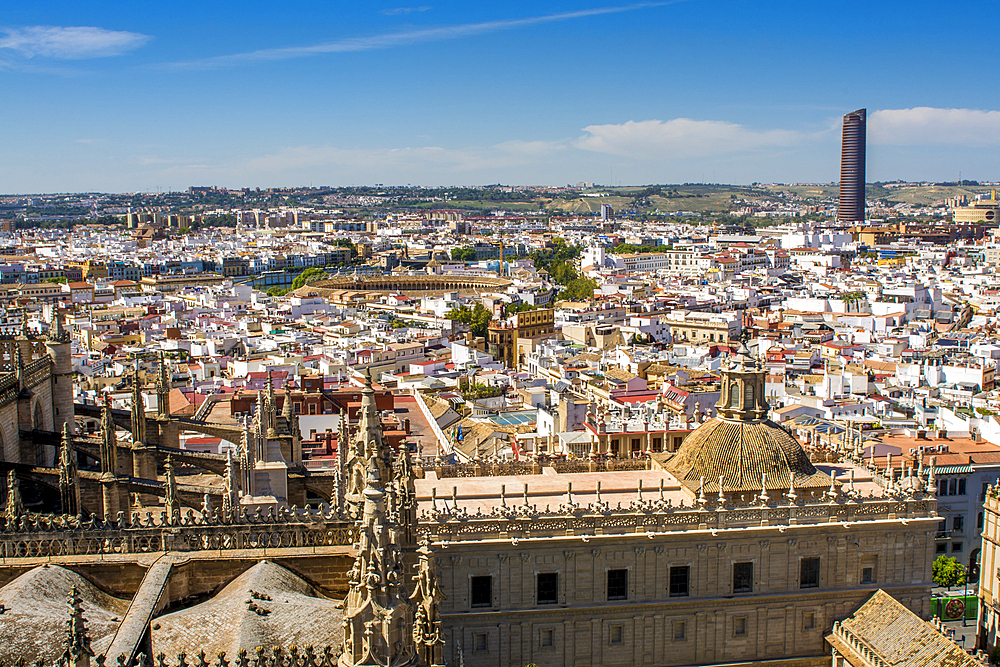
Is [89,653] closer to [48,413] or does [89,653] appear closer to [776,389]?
[48,413]

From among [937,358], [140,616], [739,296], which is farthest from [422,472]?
[739,296]

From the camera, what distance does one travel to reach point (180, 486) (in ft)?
77.8

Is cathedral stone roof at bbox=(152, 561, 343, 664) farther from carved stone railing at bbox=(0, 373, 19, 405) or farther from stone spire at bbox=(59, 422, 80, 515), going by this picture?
carved stone railing at bbox=(0, 373, 19, 405)

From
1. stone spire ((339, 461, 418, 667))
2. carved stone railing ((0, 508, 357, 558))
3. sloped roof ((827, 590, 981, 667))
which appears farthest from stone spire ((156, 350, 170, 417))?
stone spire ((339, 461, 418, 667))

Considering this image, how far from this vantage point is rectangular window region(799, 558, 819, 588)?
24.6 metres

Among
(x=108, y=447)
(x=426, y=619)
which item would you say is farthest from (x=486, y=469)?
(x=426, y=619)

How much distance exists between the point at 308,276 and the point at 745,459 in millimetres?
140034

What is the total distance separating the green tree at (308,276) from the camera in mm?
153875

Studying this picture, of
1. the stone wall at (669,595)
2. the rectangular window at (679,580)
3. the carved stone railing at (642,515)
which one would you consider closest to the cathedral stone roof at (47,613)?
the carved stone railing at (642,515)

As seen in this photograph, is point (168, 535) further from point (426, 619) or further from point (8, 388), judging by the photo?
point (8, 388)

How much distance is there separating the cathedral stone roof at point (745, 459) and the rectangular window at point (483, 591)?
5.82 m

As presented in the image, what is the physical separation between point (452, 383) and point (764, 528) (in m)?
37.0

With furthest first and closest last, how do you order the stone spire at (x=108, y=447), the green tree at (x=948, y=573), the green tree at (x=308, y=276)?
the green tree at (x=308, y=276) < the green tree at (x=948, y=573) < the stone spire at (x=108, y=447)

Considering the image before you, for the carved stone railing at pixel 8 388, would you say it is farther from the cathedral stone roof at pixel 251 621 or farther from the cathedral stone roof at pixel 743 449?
the cathedral stone roof at pixel 743 449
